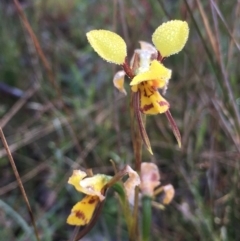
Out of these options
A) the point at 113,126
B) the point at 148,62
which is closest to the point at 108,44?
the point at 148,62

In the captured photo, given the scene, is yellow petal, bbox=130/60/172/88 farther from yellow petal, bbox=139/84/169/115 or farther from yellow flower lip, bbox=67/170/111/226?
yellow flower lip, bbox=67/170/111/226

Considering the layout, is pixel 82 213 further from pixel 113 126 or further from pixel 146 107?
pixel 113 126

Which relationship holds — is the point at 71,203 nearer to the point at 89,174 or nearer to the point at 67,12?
the point at 89,174

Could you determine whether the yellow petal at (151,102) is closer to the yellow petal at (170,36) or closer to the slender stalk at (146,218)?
the yellow petal at (170,36)

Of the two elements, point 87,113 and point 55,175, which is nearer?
point 55,175

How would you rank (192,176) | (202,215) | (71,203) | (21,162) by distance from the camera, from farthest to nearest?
(21,162), (71,203), (192,176), (202,215)

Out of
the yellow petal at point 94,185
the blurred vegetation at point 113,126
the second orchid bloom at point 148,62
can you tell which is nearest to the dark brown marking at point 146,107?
the second orchid bloom at point 148,62


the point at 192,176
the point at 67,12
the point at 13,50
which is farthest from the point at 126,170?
the point at 67,12
